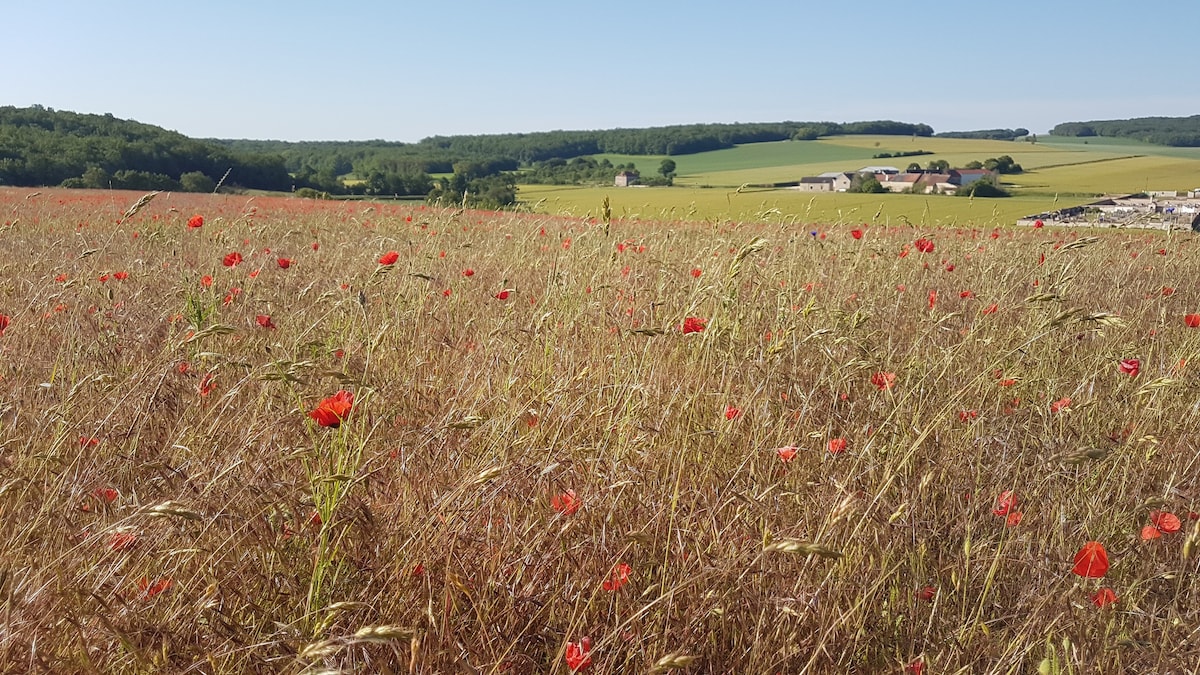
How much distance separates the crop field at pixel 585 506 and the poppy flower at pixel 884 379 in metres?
0.03

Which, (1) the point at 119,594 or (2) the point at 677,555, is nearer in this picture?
(1) the point at 119,594

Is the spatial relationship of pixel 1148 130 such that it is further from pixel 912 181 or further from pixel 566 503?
pixel 566 503

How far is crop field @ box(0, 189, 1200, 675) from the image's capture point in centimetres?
127

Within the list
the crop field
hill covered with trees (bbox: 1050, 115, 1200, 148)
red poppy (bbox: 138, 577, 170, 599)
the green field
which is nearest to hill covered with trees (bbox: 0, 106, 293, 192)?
the green field

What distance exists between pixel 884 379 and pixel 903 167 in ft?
195

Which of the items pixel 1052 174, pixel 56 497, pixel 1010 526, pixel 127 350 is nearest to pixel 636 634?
pixel 1010 526

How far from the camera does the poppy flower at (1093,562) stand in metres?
1.21

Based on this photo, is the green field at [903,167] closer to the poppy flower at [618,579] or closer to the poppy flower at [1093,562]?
the poppy flower at [618,579]

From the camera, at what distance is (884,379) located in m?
2.02

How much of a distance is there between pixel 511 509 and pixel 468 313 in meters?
2.04

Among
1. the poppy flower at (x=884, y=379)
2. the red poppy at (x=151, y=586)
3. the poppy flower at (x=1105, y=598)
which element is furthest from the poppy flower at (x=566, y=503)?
the poppy flower at (x=1105, y=598)

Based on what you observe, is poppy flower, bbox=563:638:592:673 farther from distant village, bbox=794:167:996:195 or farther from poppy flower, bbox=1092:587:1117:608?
distant village, bbox=794:167:996:195

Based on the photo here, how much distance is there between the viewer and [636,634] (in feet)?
4.32

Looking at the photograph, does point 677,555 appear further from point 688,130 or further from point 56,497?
point 688,130
